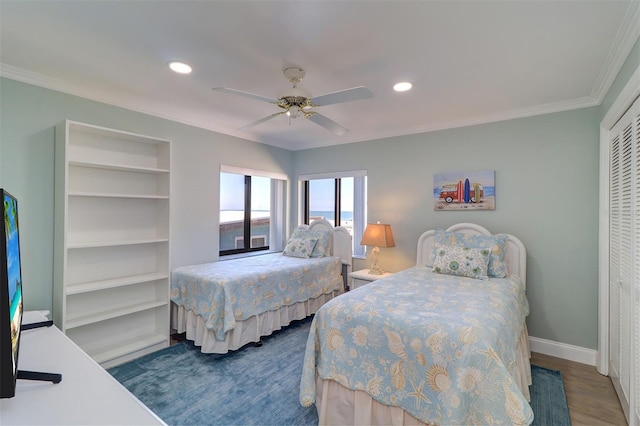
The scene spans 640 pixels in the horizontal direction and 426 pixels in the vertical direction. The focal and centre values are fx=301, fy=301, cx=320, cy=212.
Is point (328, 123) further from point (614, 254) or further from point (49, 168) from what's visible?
point (614, 254)

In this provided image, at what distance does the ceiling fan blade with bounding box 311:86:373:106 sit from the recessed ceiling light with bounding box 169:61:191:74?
1.00m

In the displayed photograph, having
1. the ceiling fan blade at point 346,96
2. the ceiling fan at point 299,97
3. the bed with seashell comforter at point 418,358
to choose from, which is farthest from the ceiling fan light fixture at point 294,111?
the bed with seashell comforter at point 418,358

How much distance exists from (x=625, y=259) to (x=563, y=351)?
4.27ft

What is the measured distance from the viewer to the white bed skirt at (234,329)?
286cm

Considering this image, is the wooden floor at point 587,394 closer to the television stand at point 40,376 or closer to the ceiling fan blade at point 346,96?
the ceiling fan blade at point 346,96

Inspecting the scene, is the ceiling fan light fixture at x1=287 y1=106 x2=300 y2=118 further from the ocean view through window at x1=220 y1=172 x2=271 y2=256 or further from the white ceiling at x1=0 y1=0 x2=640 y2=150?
the ocean view through window at x1=220 y1=172 x2=271 y2=256

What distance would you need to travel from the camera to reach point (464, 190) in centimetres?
347

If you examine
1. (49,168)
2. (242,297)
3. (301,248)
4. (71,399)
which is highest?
(49,168)

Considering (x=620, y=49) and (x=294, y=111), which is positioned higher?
(x=620, y=49)

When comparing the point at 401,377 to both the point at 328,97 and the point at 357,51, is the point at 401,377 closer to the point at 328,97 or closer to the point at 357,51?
the point at 328,97

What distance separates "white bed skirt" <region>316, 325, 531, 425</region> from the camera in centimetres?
172

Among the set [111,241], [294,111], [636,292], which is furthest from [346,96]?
[111,241]

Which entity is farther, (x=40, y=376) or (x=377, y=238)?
(x=377, y=238)

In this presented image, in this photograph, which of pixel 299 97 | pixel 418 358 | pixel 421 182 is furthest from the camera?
pixel 421 182
